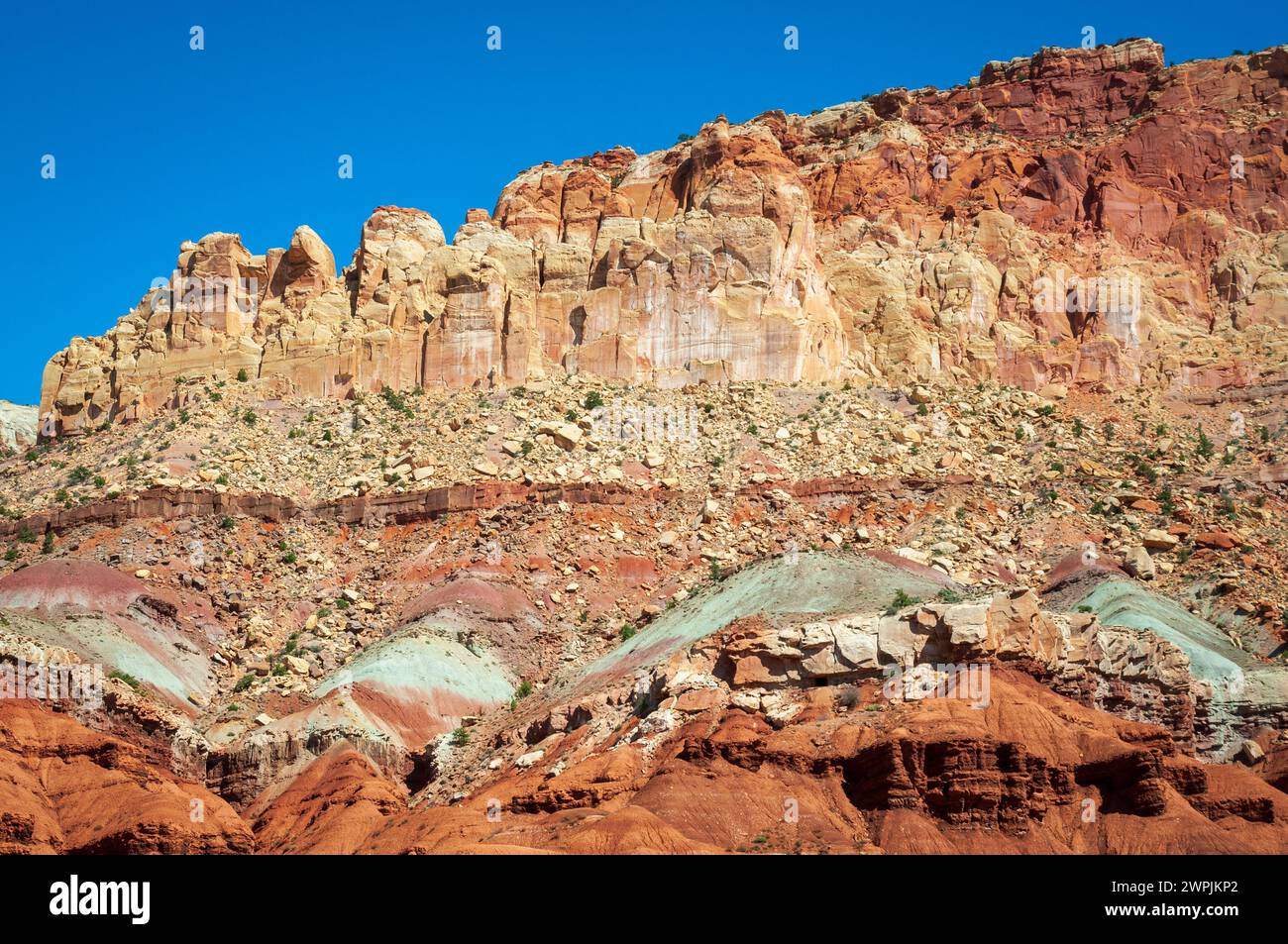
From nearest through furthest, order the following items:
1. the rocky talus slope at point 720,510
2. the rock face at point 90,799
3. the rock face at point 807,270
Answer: the rocky talus slope at point 720,510 → the rock face at point 90,799 → the rock face at point 807,270

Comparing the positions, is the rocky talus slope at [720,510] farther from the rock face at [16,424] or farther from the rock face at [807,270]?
the rock face at [16,424]

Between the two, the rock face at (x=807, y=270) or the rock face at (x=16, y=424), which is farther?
the rock face at (x=16, y=424)

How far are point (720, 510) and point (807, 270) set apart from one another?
765 inches

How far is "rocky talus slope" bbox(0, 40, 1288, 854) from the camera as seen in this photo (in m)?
47.0

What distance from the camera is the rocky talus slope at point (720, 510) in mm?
47031

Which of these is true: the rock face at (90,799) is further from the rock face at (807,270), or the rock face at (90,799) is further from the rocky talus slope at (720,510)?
the rock face at (807,270)

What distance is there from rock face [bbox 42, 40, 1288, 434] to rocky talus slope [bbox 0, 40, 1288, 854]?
10.0 inches

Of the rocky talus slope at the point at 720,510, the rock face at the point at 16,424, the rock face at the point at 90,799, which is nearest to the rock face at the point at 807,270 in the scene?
the rocky talus slope at the point at 720,510

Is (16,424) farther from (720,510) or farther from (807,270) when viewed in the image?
(720,510)

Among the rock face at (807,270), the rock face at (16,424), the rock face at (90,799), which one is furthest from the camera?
the rock face at (16,424)

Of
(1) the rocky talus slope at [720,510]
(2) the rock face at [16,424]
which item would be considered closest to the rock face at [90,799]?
(1) the rocky talus slope at [720,510]

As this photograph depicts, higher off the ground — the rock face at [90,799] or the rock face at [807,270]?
the rock face at [807,270]

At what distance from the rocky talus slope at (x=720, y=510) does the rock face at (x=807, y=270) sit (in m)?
0.25
